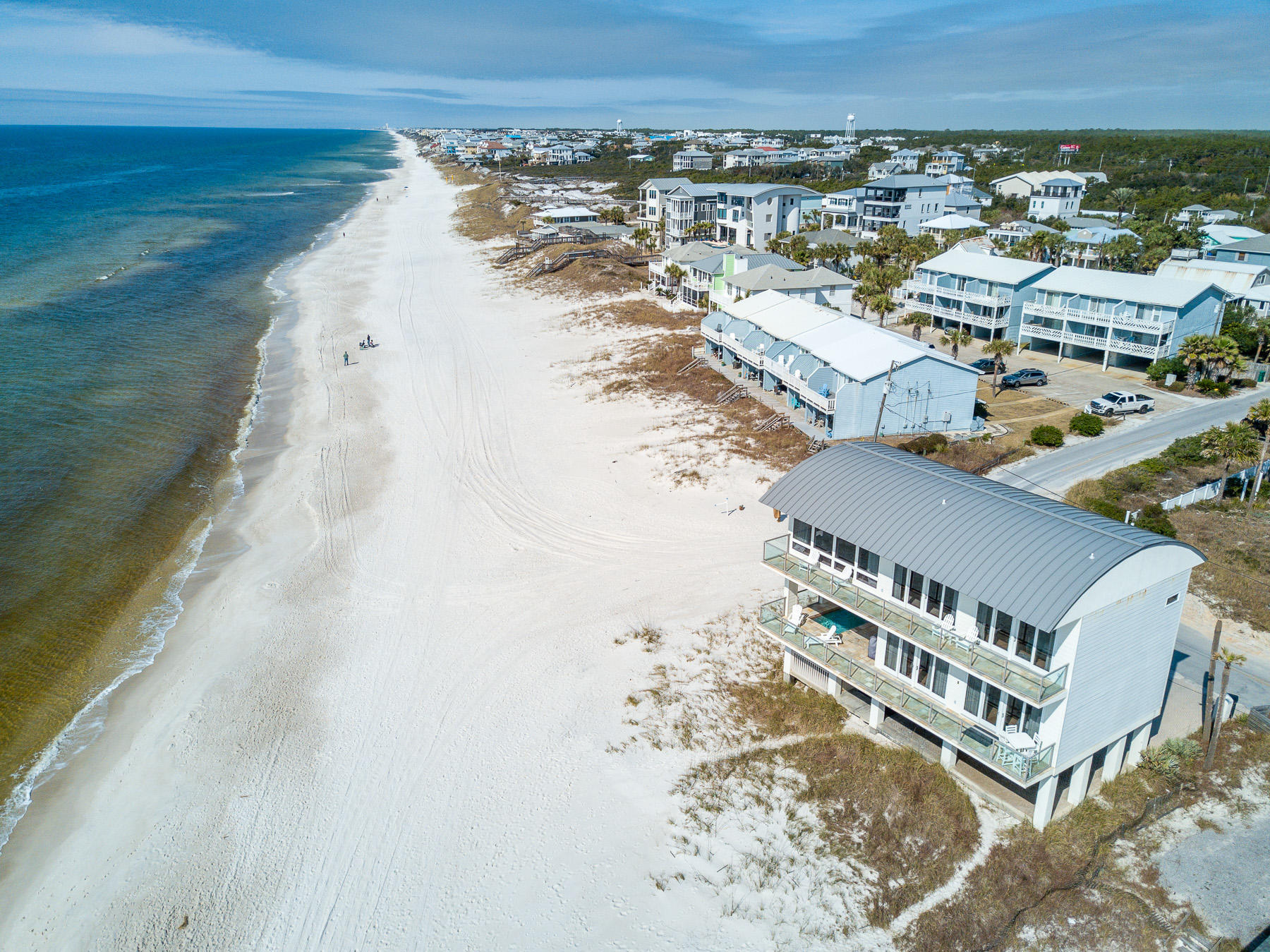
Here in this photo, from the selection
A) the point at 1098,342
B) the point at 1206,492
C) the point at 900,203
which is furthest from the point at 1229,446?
the point at 900,203

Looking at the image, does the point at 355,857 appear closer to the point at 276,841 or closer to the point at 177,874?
the point at 276,841

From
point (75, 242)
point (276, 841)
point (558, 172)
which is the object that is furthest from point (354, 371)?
point (558, 172)

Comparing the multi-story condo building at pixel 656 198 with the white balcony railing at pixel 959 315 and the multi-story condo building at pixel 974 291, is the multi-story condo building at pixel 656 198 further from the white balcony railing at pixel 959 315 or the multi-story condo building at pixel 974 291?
the multi-story condo building at pixel 974 291

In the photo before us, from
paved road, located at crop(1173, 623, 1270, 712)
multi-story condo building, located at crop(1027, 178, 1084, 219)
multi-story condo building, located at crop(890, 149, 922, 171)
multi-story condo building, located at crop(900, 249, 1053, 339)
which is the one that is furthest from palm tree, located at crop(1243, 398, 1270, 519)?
multi-story condo building, located at crop(890, 149, 922, 171)

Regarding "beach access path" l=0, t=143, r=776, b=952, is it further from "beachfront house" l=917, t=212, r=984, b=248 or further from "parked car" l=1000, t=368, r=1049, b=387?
"beachfront house" l=917, t=212, r=984, b=248

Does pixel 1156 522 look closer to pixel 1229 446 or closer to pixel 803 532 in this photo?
pixel 1229 446
